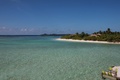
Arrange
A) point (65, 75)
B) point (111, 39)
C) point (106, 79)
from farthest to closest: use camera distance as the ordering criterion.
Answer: point (111, 39)
point (65, 75)
point (106, 79)

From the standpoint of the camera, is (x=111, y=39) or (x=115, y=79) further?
(x=111, y=39)

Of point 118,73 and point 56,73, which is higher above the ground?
point 118,73

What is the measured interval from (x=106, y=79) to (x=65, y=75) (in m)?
3.41

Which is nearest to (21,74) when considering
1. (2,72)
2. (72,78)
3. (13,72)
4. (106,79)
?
(13,72)

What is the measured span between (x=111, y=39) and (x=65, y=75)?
54.7 m

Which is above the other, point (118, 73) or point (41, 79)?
point (118, 73)

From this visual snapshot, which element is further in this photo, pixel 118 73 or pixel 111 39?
pixel 111 39

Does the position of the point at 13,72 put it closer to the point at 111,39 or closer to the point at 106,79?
the point at 106,79

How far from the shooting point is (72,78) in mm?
13148

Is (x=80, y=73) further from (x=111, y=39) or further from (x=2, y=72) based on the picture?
(x=111, y=39)

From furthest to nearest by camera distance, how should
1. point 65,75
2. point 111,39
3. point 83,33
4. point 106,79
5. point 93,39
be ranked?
point 83,33, point 93,39, point 111,39, point 65,75, point 106,79

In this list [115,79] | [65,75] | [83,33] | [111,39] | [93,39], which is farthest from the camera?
[83,33]

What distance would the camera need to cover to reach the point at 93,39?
75125mm

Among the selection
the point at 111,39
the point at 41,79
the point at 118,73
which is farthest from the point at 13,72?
the point at 111,39
